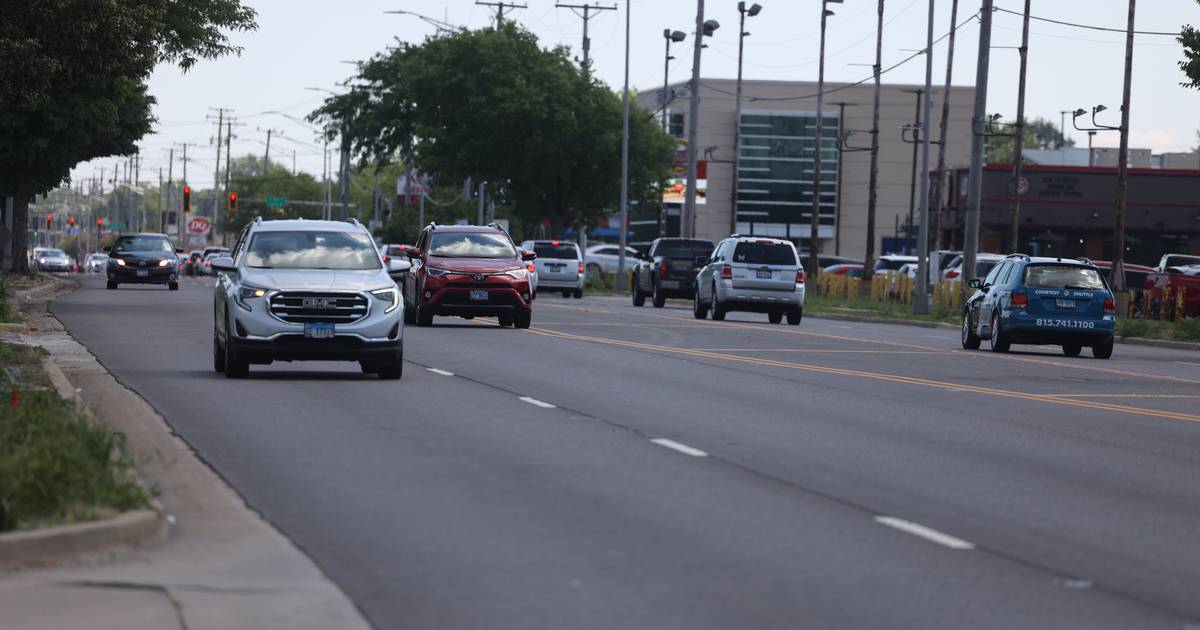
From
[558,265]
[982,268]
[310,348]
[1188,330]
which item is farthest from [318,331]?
[558,265]

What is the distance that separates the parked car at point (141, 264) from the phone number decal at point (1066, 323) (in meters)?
32.8

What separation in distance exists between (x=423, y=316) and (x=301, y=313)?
1386cm

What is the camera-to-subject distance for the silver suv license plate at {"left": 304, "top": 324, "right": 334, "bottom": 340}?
66.2 feet

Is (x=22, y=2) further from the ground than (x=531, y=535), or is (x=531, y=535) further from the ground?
(x=22, y=2)

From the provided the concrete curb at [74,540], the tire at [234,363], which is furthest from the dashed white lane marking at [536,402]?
the concrete curb at [74,540]

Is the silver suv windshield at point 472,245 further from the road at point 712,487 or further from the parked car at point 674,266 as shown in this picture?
the parked car at point 674,266

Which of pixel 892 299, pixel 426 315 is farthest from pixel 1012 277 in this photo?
pixel 892 299

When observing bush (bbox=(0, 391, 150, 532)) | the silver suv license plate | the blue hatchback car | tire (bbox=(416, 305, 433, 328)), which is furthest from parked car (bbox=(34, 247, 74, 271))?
bush (bbox=(0, 391, 150, 532))

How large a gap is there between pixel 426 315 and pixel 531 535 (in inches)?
938

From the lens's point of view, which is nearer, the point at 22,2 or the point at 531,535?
the point at 531,535

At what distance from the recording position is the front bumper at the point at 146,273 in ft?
187

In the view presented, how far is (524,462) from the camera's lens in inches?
537

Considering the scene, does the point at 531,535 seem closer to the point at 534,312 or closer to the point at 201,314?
the point at 201,314

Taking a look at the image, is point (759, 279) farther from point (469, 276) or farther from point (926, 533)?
point (926, 533)
